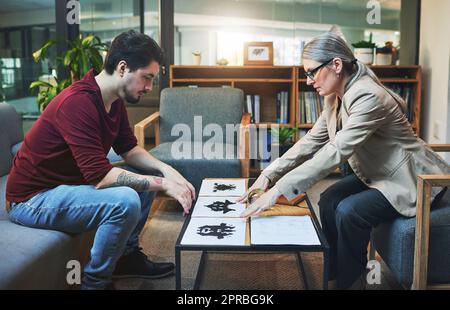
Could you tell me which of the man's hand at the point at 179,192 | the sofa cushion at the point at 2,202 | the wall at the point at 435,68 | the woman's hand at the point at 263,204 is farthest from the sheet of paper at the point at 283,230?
the wall at the point at 435,68

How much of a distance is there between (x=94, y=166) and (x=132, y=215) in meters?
0.22

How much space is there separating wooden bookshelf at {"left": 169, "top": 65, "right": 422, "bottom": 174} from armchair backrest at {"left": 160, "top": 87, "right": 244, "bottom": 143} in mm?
521

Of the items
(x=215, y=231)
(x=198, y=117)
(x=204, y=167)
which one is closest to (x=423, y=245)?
(x=215, y=231)

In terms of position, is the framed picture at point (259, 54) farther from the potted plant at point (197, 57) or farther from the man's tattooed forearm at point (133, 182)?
the man's tattooed forearm at point (133, 182)

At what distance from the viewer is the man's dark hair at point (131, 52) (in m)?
1.99

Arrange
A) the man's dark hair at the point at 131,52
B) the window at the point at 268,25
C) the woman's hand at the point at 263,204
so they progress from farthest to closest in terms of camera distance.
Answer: the window at the point at 268,25 → the man's dark hair at the point at 131,52 → the woman's hand at the point at 263,204

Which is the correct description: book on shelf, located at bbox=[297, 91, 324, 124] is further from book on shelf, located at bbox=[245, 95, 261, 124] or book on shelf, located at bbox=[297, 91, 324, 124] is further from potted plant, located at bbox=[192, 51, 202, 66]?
potted plant, located at bbox=[192, 51, 202, 66]

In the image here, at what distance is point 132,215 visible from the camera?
1840 millimetres

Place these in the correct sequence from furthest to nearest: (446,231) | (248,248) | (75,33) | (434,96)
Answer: (75,33) < (434,96) < (446,231) < (248,248)

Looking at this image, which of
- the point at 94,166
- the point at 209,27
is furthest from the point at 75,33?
the point at 94,166

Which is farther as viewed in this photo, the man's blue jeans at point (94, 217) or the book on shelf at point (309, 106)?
the book on shelf at point (309, 106)

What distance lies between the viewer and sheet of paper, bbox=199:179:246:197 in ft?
7.25

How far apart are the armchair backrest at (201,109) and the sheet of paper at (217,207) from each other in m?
1.52

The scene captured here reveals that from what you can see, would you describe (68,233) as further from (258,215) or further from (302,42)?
(302,42)
